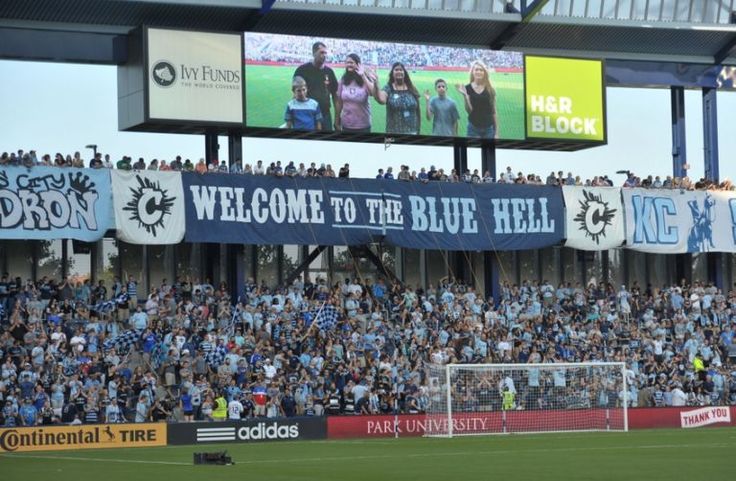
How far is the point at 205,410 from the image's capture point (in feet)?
127

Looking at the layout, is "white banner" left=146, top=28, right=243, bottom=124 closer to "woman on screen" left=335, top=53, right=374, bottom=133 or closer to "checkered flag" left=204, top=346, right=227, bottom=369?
"woman on screen" left=335, top=53, right=374, bottom=133

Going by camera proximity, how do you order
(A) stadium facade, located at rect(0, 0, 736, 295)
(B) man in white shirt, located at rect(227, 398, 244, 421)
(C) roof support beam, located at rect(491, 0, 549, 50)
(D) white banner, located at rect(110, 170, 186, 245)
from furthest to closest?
(C) roof support beam, located at rect(491, 0, 549, 50) → (A) stadium facade, located at rect(0, 0, 736, 295) → (D) white banner, located at rect(110, 170, 186, 245) → (B) man in white shirt, located at rect(227, 398, 244, 421)

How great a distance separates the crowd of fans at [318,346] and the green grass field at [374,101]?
544 centimetres

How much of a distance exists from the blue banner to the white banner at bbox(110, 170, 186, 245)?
1.26 feet

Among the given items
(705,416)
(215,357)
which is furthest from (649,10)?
(215,357)

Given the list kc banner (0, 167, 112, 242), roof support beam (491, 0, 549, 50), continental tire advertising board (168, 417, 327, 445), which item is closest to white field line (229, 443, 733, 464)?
continental tire advertising board (168, 417, 327, 445)

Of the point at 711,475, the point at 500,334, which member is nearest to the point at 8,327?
the point at 500,334

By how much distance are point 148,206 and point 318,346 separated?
262 inches

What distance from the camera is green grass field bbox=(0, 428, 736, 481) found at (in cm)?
2333

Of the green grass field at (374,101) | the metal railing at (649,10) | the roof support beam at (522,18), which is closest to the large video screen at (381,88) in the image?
the green grass field at (374,101)

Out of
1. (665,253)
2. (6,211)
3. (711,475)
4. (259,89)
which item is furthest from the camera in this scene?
(665,253)

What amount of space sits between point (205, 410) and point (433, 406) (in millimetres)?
6565

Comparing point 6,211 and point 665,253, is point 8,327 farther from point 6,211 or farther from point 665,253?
point 665,253

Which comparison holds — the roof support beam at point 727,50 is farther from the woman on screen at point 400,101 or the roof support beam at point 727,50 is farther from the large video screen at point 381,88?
the woman on screen at point 400,101
